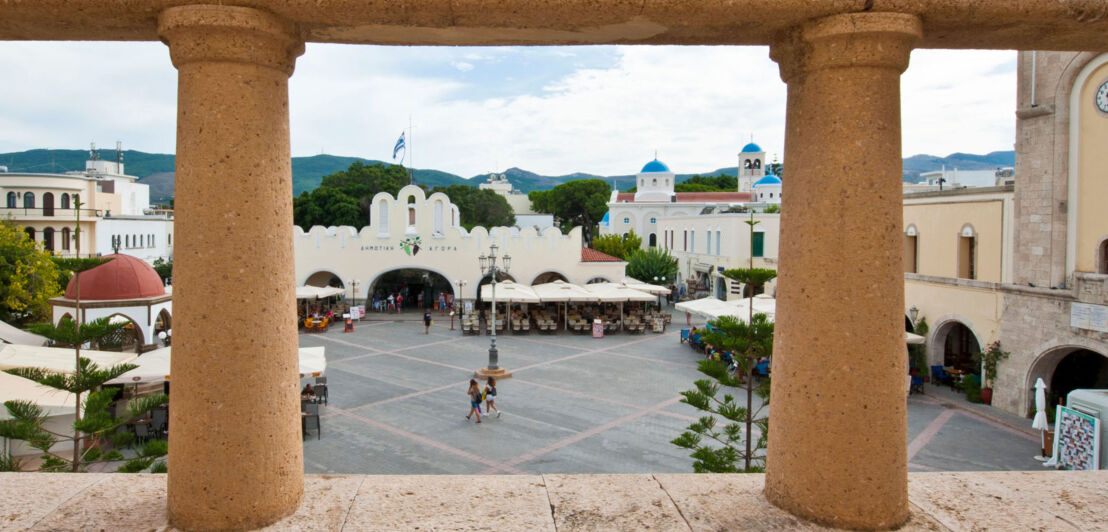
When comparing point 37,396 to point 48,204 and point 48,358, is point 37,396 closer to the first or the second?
point 48,358

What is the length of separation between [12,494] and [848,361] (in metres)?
4.04

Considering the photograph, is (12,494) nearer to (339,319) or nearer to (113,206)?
(339,319)

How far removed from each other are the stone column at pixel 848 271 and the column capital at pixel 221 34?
2.32 metres

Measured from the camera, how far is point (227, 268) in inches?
116

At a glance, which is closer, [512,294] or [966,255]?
[966,255]

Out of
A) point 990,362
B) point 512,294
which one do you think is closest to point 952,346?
point 990,362

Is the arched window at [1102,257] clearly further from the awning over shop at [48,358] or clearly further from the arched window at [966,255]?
the awning over shop at [48,358]

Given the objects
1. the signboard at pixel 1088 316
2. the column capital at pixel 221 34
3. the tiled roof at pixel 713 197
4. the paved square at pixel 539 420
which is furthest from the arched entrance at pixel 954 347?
the tiled roof at pixel 713 197

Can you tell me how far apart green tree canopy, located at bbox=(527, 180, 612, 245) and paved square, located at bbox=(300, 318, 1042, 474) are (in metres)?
59.6

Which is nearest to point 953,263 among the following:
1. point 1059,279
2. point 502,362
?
point 1059,279

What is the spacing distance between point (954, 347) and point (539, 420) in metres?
12.4

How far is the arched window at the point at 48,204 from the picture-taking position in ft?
123

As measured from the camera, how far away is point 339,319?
29422mm

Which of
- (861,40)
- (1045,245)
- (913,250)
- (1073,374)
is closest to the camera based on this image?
(861,40)
